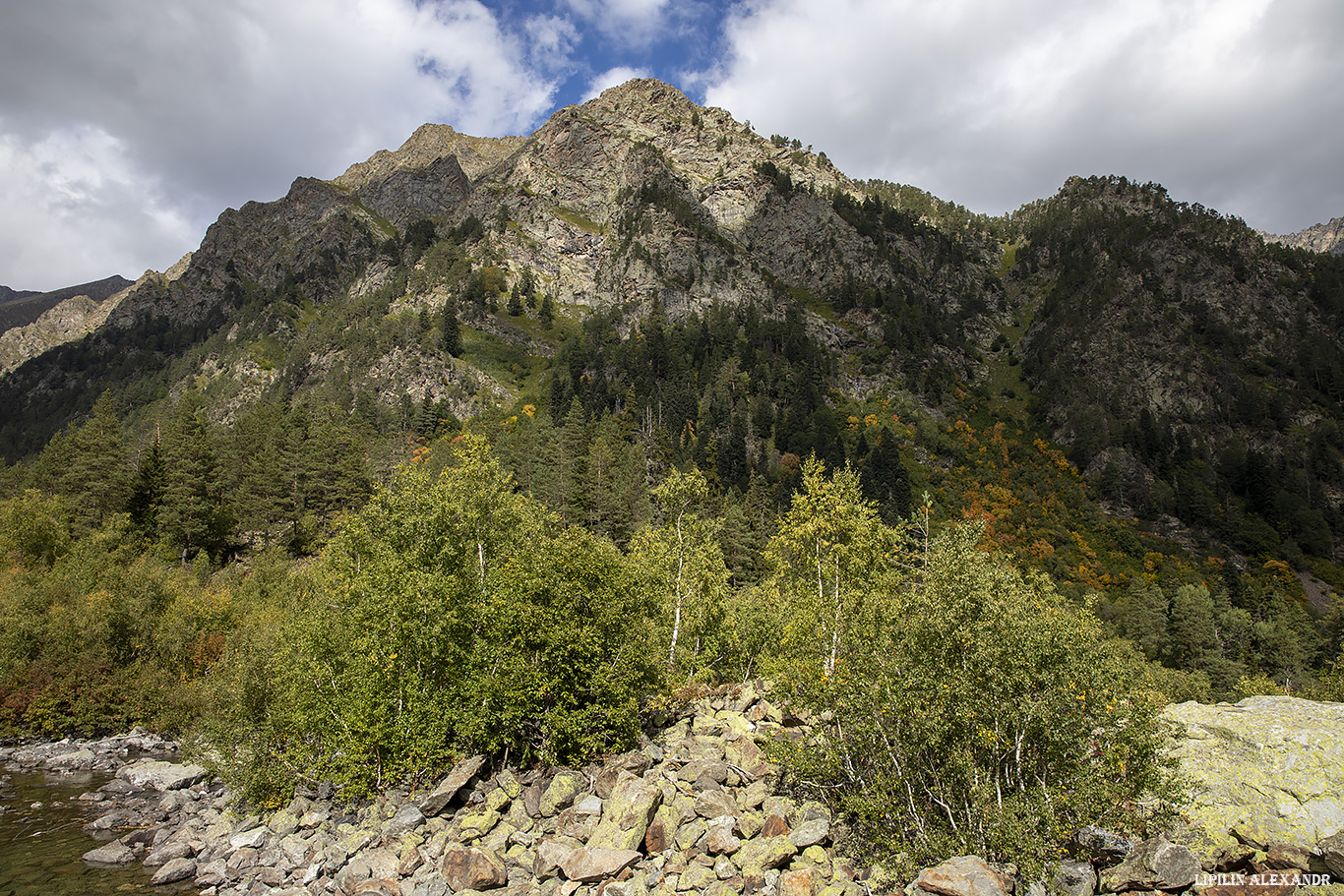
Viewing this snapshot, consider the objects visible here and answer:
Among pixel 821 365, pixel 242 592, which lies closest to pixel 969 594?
pixel 242 592

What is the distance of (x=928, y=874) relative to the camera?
13.1 meters

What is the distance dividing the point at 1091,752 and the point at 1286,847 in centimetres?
351

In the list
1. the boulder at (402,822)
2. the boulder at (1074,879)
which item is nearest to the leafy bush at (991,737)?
the boulder at (1074,879)

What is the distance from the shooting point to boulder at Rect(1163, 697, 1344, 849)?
13.4 m

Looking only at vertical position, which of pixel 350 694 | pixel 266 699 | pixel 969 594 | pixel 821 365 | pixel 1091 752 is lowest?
pixel 266 699

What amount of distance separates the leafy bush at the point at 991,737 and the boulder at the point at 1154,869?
100cm

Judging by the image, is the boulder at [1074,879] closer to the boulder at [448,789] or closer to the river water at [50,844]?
the boulder at [448,789]

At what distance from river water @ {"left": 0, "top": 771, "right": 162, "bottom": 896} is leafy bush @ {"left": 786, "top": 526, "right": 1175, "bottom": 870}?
28.2 meters

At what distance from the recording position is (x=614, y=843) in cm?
1898

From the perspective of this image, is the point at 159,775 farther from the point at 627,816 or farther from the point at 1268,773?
the point at 1268,773

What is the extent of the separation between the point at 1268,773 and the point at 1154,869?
4.94 metres

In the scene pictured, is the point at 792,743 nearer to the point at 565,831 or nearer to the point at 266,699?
the point at 565,831

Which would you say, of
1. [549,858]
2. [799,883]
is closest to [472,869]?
[549,858]

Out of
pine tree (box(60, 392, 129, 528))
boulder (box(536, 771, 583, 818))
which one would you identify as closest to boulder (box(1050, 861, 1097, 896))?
boulder (box(536, 771, 583, 818))
